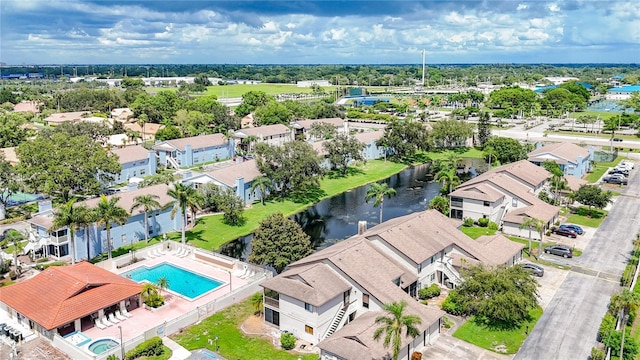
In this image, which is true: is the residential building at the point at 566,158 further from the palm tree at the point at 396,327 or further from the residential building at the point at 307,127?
the palm tree at the point at 396,327

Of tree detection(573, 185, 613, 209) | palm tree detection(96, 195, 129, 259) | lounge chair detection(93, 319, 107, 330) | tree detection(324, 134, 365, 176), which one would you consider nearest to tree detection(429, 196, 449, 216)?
tree detection(573, 185, 613, 209)

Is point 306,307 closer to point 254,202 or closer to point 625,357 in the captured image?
point 625,357

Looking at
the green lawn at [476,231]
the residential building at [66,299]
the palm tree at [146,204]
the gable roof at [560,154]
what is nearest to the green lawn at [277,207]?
the palm tree at [146,204]

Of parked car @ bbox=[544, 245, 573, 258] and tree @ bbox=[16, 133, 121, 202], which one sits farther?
tree @ bbox=[16, 133, 121, 202]

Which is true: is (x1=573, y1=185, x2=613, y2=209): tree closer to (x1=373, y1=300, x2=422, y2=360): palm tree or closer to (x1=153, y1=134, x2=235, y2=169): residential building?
(x1=373, y1=300, x2=422, y2=360): palm tree

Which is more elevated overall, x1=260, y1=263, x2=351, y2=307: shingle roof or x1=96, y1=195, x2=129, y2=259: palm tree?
x1=96, y1=195, x2=129, y2=259: palm tree

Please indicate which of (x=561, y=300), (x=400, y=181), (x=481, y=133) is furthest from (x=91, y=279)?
(x=481, y=133)
